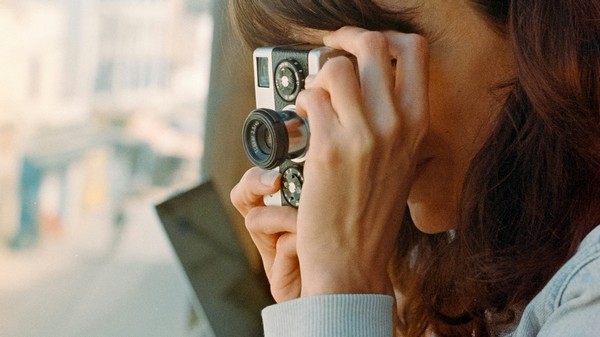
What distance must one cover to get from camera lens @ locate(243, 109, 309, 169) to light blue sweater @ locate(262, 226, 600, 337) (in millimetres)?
152

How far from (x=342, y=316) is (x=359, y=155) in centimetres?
16

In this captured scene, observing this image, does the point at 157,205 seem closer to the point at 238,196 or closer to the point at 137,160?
the point at 137,160

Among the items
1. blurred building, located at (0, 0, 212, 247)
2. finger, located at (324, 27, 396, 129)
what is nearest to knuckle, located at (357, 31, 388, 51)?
finger, located at (324, 27, 396, 129)

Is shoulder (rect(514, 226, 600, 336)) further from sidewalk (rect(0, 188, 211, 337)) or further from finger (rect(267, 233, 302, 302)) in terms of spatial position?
sidewalk (rect(0, 188, 211, 337))

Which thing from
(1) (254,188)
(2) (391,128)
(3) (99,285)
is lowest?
(3) (99,285)

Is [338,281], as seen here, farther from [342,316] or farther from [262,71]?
[262,71]

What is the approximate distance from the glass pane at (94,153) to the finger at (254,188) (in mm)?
308

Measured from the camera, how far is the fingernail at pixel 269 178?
96 centimetres

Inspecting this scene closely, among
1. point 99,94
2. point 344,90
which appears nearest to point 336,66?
point 344,90

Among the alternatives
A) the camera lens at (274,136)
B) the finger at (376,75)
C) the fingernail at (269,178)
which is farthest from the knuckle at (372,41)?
the fingernail at (269,178)

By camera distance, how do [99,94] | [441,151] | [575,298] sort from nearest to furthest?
[575,298]
[441,151]
[99,94]

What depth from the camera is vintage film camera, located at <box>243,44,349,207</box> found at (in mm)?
842

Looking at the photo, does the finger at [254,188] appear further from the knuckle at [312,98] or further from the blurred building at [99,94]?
the blurred building at [99,94]

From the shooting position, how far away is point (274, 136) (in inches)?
32.7
